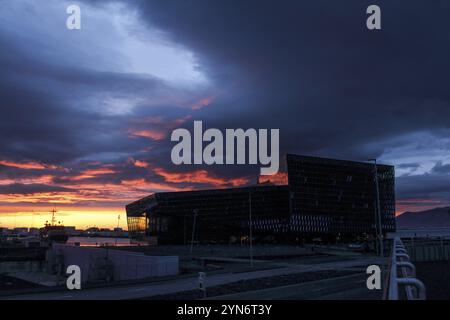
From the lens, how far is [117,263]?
67875 millimetres

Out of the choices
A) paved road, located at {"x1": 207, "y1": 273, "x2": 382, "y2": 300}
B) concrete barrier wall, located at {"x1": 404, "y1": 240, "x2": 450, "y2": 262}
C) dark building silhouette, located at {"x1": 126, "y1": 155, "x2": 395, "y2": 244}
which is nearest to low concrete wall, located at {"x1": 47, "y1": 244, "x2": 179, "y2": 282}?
paved road, located at {"x1": 207, "y1": 273, "x2": 382, "y2": 300}

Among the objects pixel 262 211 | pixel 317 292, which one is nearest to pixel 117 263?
pixel 317 292

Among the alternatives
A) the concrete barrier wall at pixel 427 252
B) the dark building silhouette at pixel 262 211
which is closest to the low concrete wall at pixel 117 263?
the concrete barrier wall at pixel 427 252

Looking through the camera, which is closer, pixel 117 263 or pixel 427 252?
pixel 427 252

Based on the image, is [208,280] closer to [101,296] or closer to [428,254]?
[101,296]

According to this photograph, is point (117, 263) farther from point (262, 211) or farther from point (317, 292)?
point (262, 211)

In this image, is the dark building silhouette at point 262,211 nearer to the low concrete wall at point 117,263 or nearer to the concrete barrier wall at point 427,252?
the low concrete wall at point 117,263

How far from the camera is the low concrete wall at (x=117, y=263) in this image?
171ft

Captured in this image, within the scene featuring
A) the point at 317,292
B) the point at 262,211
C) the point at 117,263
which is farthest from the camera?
the point at 262,211

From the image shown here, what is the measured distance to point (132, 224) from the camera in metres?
196
